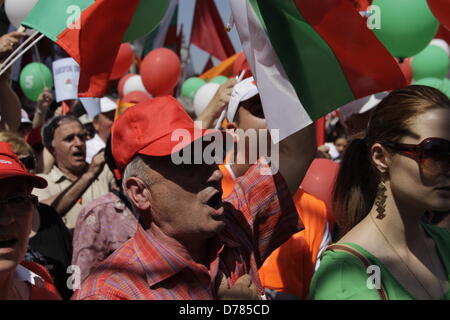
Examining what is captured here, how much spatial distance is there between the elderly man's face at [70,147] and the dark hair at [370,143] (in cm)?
250

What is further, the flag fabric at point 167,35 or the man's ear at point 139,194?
the flag fabric at point 167,35

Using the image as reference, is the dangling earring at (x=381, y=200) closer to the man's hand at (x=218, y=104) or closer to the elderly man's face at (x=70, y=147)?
the man's hand at (x=218, y=104)

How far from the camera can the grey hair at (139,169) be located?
6.65ft

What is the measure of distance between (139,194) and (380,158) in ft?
2.63

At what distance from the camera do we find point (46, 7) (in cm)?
278

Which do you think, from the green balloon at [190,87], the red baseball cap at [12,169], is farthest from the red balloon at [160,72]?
the red baseball cap at [12,169]

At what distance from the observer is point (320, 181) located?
3615 millimetres

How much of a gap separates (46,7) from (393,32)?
7.69 feet

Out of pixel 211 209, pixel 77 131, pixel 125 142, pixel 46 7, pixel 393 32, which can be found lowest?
pixel 77 131

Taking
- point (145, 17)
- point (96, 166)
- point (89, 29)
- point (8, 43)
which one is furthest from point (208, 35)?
point (89, 29)

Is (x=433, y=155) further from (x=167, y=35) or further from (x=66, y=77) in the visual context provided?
(x=167, y=35)
